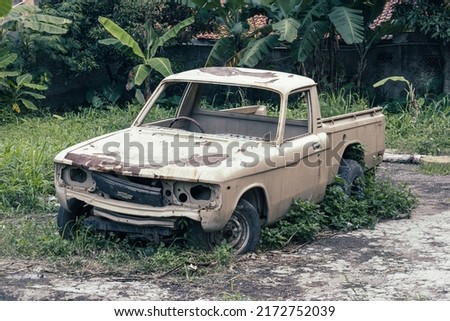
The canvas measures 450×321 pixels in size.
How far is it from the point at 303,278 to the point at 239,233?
830 mm

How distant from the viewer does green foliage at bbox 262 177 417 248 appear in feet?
26.7

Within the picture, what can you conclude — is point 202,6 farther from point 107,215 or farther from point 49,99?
point 107,215

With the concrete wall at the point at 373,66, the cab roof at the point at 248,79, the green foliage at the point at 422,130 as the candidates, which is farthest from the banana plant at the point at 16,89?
the cab roof at the point at 248,79

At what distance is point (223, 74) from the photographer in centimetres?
873

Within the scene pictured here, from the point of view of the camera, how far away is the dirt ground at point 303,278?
6.47m

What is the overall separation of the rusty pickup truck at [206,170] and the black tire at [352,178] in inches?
0.7

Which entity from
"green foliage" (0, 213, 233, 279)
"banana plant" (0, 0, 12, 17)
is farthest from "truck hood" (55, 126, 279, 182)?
"banana plant" (0, 0, 12, 17)

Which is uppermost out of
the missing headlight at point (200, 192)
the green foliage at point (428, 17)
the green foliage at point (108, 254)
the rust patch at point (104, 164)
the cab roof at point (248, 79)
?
the green foliage at point (428, 17)

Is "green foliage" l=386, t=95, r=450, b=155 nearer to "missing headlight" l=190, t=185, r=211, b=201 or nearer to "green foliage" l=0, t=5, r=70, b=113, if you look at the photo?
"green foliage" l=0, t=5, r=70, b=113

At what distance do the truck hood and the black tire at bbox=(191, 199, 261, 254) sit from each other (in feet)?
1.17

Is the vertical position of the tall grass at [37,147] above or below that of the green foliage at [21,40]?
below

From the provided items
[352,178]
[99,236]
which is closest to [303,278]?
[99,236]

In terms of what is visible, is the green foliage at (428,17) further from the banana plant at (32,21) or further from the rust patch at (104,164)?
the rust patch at (104,164)

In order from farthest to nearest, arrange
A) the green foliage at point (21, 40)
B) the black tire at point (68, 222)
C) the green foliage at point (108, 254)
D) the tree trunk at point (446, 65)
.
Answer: the tree trunk at point (446, 65)
the green foliage at point (21, 40)
the black tire at point (68, 222)
the green foliage at point (108, 254)
